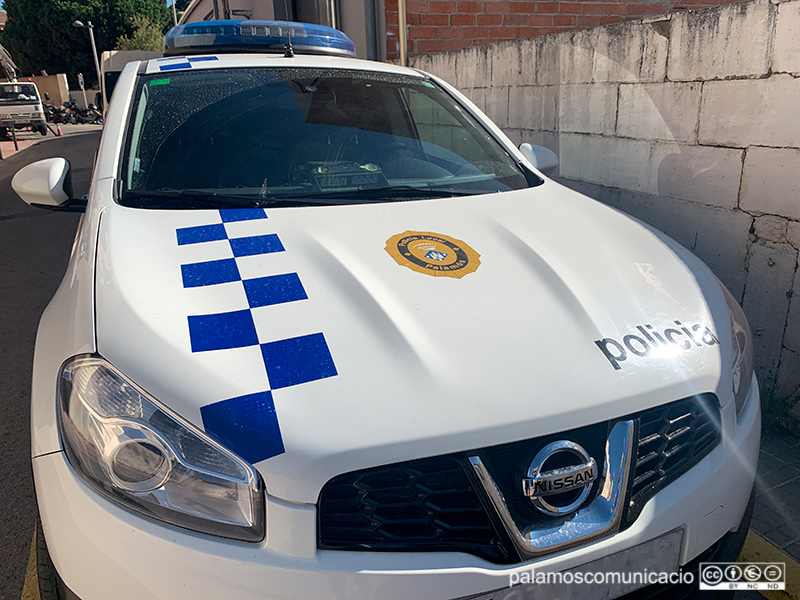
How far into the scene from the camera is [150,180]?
2.05 metres

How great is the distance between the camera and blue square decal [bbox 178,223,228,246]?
1.71m

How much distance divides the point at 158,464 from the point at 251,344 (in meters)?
0.30

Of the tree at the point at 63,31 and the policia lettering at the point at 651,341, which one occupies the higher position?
A: the tree at the point at 63,31

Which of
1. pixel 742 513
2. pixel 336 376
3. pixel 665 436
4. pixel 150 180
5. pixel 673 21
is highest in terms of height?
pixel 673 21

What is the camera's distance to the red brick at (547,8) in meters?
7.13

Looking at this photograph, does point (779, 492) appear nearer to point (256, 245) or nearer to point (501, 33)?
point (256, 245)

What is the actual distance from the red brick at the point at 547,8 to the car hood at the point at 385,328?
6128mm

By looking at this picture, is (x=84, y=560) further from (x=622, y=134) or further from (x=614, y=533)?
(x=622, y=134)

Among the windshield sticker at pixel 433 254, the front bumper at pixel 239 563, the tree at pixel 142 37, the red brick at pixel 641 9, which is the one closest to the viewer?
the front bumper at pixel 239 563

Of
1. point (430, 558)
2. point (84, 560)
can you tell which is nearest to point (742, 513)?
point (430, 558)

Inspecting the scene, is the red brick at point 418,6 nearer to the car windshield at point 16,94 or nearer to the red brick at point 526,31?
the red brick at point 526,31

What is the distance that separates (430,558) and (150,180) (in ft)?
5.10

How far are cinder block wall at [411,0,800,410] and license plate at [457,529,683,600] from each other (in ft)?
5.64

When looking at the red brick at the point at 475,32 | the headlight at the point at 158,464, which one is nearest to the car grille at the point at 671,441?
the headlight at the point at 158,464
